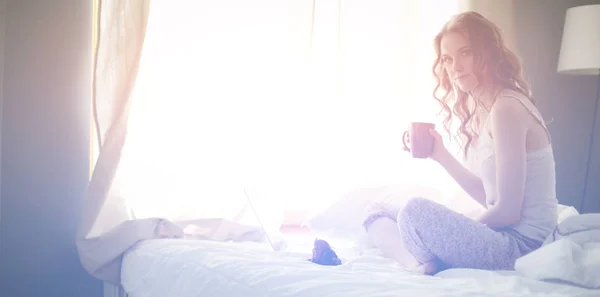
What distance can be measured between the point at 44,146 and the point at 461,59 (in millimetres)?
1367

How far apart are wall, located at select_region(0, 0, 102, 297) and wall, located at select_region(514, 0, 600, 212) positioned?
2.03m

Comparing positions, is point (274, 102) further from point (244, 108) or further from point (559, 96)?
point (559, 96)

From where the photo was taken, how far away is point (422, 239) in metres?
1.63

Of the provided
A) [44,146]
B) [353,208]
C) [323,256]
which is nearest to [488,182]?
[323,256]

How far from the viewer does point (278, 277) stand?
1.42m

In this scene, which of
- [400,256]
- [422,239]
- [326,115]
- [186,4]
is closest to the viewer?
[422,239]

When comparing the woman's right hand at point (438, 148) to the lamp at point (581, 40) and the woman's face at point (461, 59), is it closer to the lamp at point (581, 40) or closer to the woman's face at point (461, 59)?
the woman's face at point (461, 59)

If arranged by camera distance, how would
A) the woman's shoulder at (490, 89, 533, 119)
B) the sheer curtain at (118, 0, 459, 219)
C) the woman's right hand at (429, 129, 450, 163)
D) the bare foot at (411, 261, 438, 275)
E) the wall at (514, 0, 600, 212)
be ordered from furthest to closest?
the wall at (514, 0, 600, 212) → the sheer curtain at (118, 0, 459, 219) → the woman's right hand at (429, 129, 450, 163) → the woman's shoulder at (490, 89, 533, 119) → the bare foot at (411, 261, 438, 275)

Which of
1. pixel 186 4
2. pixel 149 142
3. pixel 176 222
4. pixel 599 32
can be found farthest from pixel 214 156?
pixel 599 32

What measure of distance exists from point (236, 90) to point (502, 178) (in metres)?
1.15

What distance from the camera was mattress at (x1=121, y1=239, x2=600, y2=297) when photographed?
1302mm

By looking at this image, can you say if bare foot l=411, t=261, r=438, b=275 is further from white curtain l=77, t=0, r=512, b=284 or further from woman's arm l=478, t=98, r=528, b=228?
white curtain l=77, t=0, r=512, b=284

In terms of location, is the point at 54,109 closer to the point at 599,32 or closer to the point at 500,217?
the point at 500,217

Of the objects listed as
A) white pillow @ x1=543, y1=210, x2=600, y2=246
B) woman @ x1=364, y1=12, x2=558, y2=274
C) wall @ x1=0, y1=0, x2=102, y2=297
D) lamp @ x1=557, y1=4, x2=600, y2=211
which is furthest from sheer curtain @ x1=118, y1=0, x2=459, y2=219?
white pillow @ x1=543, y1=210, x2=600, y2=246
